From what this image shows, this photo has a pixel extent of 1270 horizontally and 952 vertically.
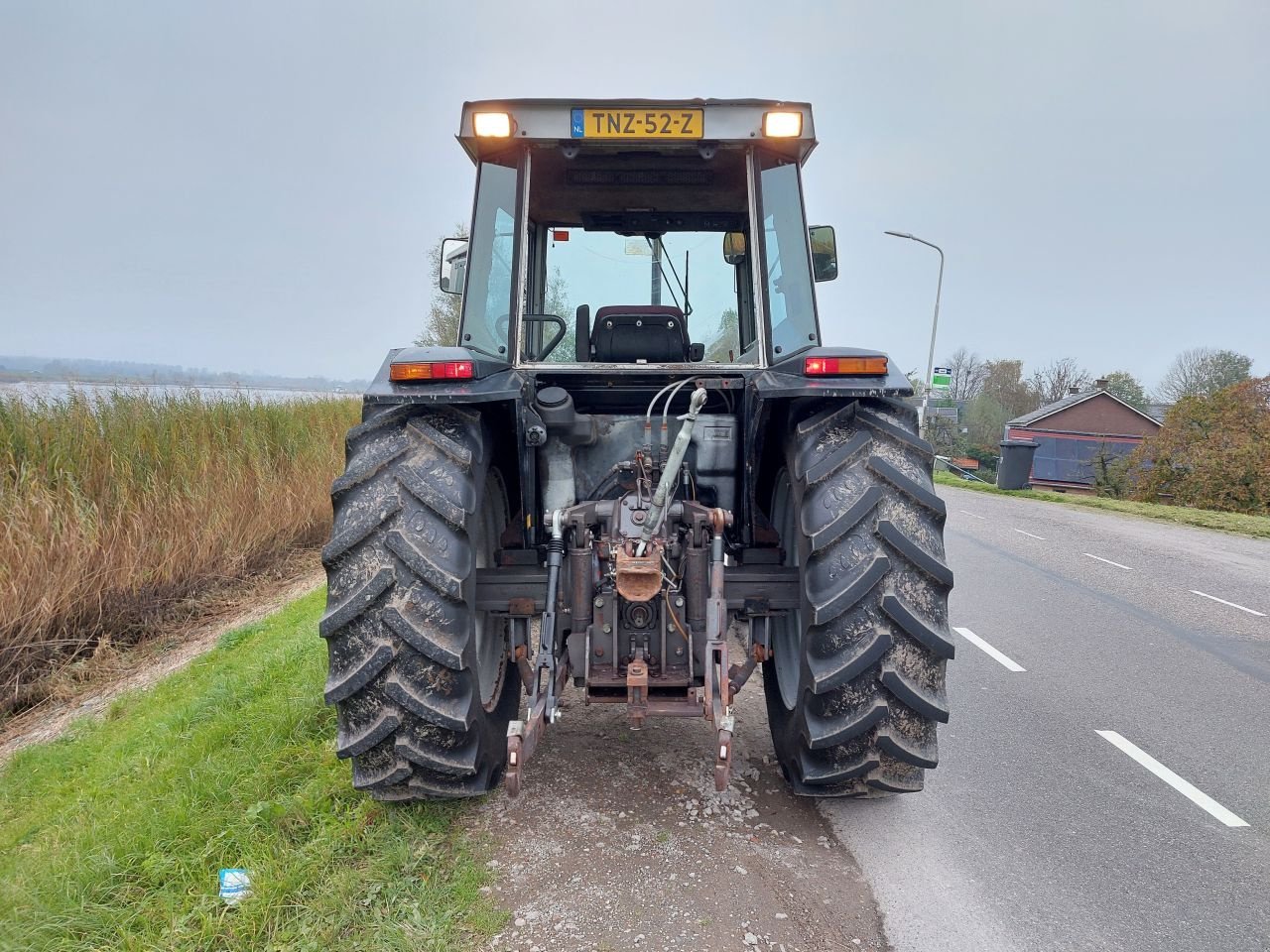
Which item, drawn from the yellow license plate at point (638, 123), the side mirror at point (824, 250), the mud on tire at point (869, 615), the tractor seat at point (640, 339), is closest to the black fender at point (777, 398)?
the mud on tire at point (869, 615)

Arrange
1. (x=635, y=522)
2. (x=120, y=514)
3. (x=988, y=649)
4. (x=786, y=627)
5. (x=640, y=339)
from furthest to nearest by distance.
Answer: (x=120, y=514) < (x=988, y=649) < (x=640, y=339) < (x=786, y=627) < (x=635, y=522)

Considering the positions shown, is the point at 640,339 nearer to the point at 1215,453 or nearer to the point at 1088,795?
the point at 1088,795

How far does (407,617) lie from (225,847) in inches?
41.7

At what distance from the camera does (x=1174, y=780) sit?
318cm

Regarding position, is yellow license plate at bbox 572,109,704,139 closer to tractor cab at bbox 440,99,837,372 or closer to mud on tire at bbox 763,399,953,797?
tractor cab at bbox 440,99,837,372

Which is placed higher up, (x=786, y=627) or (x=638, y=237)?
(x=638, y=237)

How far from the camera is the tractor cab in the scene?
9.15ft

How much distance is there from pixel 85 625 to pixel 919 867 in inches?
209

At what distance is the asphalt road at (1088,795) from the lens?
2275 millimetres

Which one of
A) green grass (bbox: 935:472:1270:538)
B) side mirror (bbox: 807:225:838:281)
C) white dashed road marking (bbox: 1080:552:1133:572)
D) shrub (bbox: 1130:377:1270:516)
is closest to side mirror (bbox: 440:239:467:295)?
side mirror (bbox: 807:225:838:281)

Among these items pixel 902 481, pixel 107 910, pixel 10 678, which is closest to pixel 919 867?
pixel 902 481

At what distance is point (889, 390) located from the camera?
2395mm

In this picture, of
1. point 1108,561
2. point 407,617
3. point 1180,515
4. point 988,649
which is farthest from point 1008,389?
point 407,617

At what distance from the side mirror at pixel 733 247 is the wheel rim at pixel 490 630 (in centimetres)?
170
